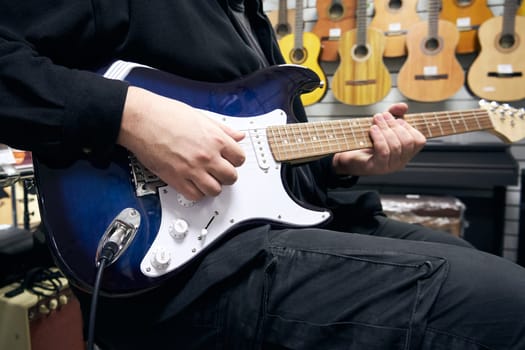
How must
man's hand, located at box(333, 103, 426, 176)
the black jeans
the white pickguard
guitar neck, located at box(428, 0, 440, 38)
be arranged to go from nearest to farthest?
the black jeans < the white pickguard < man's hand, located at box(333, 103, 426, 176) < guitar neck, located at box(428, 0, 440, 38)

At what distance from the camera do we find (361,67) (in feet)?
7.12

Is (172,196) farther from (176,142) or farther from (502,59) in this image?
(502,59)

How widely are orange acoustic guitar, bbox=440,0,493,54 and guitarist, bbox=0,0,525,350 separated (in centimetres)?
Result: 197

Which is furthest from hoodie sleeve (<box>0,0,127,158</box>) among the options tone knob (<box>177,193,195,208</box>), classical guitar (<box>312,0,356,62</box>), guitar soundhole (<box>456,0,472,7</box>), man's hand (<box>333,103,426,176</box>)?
guitar soundhole (<box>456,0,472,7</box>)

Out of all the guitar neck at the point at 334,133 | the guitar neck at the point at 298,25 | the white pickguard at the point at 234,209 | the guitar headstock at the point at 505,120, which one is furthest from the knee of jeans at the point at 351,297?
the guitar neck at the point at 298,25

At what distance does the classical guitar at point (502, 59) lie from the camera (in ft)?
6.35

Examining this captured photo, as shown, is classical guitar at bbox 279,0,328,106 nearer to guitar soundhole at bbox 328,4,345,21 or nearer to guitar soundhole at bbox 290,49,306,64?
guitar soundhole at bbox 290,49,306,64

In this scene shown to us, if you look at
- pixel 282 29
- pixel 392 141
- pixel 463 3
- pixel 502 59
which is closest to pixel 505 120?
pixel 392 141

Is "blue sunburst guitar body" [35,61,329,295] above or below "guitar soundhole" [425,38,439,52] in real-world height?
below

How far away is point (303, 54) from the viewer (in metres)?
2.34

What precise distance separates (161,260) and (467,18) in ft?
7.43

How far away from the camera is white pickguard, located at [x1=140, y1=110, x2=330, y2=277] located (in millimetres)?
525

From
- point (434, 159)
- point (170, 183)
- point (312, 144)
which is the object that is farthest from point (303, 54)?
point (170, 183)

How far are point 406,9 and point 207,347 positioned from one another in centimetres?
226
